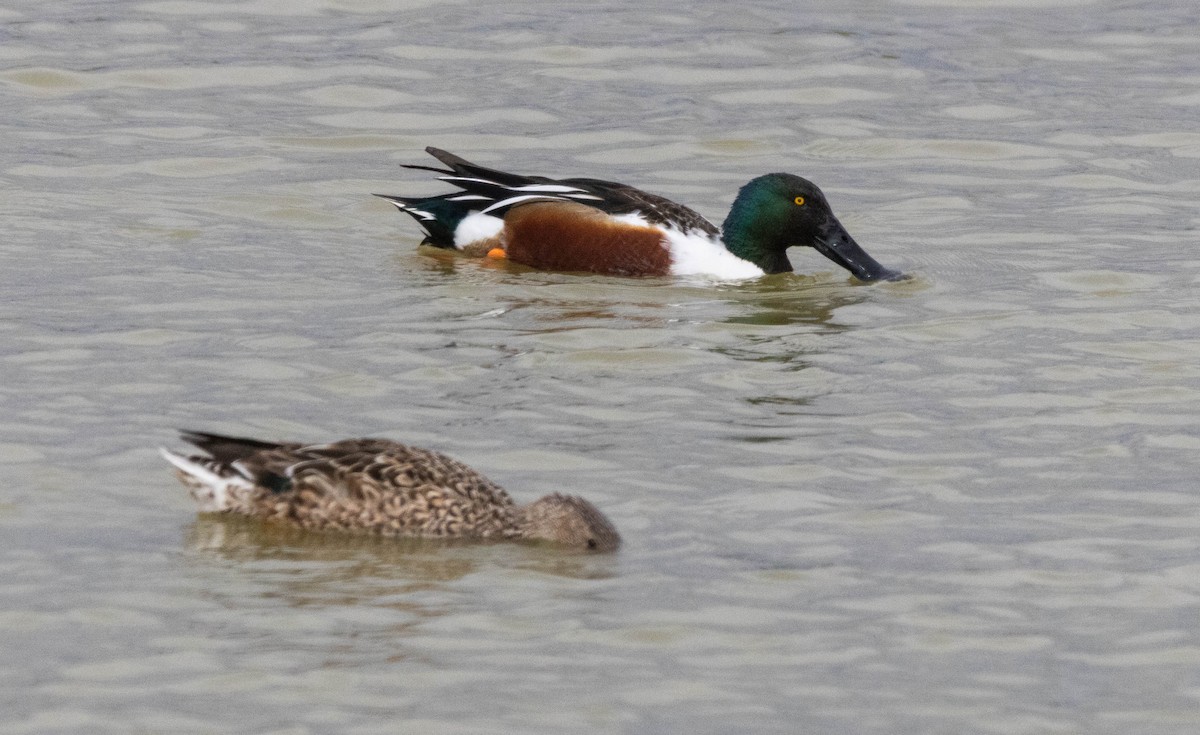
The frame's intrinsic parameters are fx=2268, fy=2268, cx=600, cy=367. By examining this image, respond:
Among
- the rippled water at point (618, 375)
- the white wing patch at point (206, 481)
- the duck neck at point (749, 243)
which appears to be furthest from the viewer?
the duck neck at point (749, 243)

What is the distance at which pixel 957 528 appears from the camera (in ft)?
27.8

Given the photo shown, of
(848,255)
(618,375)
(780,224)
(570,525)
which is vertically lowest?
(570,525)

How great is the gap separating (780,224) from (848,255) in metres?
0.46

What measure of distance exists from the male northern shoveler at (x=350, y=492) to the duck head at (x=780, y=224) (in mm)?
5263

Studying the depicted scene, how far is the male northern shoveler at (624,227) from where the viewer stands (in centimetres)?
1326

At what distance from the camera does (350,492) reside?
27.6 ft

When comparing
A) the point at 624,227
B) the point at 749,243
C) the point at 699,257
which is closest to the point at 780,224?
the point at 749,243

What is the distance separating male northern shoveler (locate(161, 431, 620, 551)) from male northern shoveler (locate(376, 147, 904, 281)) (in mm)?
4897

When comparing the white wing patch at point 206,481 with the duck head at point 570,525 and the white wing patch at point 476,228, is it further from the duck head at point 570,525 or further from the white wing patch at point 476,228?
the white wing patch at point 476,228

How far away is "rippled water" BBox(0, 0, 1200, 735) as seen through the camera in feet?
23.1

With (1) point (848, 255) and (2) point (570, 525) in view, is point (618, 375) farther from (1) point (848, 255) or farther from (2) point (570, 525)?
(1) point (848, 255)

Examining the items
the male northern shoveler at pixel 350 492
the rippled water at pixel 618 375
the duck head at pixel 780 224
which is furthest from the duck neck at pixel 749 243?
the male northern shoveler at pixel 350 492

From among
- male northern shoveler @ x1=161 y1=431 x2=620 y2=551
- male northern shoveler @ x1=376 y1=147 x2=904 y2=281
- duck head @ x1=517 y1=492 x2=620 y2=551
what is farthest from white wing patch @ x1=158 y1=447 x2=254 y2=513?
male northern shoveler @ x1=376 y1=147 x2=904 y2=281

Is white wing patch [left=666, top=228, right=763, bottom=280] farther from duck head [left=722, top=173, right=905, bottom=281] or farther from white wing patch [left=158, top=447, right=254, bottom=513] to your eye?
white wing patch [left=158, top=447, right=254, bottom=513]
